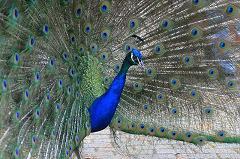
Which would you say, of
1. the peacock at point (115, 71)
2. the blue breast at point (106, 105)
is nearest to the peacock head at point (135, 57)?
the peacock at point (115, 71)

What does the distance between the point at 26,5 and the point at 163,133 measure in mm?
1566

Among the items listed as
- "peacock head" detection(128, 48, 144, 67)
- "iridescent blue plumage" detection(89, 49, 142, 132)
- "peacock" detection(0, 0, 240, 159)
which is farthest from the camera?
"iridescent blue plumage" detection(89, 49, 142, 132)

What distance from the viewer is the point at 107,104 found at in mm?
3383

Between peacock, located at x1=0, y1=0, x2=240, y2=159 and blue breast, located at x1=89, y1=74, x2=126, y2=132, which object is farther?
blue breast, located at x1=89, y1=74, x2=126, y2=132

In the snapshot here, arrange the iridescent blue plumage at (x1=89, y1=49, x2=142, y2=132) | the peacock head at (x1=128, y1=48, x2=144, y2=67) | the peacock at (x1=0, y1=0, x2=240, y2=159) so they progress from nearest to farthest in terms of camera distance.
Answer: the peacock at (x1=0, y1=0, x2=240, y2=159)
the peacock head at (x1=128, y1=48, x2=144, y2=67)
the iridescent blue plumage at (x1=89, y1=49, x2=142, y2=132)

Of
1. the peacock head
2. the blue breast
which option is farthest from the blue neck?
the peacock head

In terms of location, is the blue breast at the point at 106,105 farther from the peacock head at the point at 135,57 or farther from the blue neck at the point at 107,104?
the peacock head at the point at 135,57

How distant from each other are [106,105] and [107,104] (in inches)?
0.4

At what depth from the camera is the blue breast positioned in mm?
3301

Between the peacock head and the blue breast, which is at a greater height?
the peacock head

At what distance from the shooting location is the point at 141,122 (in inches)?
149

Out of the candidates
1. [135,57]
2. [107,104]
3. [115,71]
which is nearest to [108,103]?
[107,104]

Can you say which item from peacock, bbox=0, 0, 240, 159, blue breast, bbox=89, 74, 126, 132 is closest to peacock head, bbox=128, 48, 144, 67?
peacock, bbox=0, 0, 240, 159

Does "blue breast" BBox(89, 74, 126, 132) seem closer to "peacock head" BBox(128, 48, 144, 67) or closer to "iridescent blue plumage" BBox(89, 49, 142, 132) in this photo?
"iridescent blue plumage" BBox(89, 49, 142, 132)
